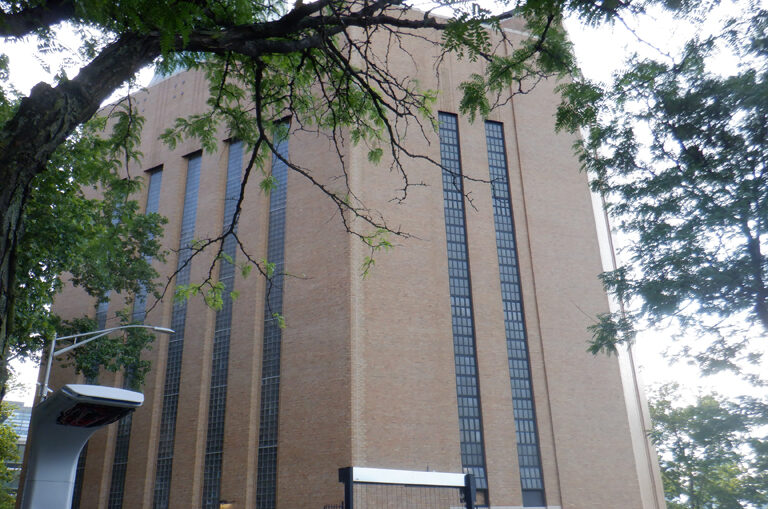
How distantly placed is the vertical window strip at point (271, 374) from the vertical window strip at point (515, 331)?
1012 cm

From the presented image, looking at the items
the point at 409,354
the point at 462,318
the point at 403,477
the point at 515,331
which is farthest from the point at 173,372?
the point at 403,477

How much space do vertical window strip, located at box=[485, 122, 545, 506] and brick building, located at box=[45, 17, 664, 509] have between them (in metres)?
0.09

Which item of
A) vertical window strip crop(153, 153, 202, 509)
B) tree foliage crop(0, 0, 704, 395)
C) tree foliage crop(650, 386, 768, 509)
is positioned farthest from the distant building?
tree foliage crop(650, 386, 768, 509)

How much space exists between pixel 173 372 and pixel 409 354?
1280 cm

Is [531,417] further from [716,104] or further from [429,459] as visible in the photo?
[716,104]

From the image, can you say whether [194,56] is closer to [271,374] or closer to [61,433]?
[61,433]

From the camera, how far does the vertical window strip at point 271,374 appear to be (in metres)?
26.0

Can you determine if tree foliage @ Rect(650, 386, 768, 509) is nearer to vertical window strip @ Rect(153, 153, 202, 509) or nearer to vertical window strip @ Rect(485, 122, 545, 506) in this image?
vertical window strip @ Rect(485, 122, 545, 506)

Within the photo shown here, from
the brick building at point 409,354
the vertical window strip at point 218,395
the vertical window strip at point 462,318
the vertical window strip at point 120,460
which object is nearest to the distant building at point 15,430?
the vertical window strip at point 120,460

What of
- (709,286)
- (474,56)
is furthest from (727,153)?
(474,56)

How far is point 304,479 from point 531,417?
1000 cm

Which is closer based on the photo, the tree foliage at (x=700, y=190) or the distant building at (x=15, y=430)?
the tree foliage at (x=700, y=190)

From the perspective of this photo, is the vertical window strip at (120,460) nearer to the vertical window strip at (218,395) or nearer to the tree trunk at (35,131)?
the vertical window strip at (218,395)

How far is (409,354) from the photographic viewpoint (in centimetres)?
2634
